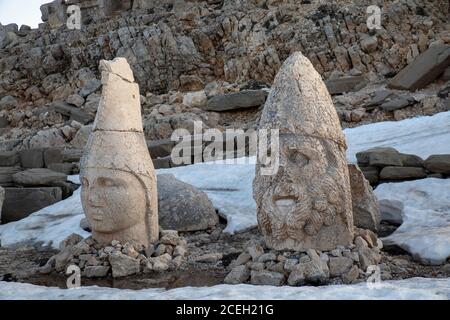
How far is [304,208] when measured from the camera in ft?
16.9

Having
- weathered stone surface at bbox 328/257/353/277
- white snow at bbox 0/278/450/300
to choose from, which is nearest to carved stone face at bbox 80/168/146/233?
white snow at bbox 0/278/450/300

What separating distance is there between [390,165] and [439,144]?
1.68 meters

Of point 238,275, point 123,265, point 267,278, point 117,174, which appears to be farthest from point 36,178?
point 267,278

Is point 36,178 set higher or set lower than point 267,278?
higher

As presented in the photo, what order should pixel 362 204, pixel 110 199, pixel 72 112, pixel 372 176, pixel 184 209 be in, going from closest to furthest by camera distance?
pixel 110 199 → pixel 362 204 → pixel 184 209 → pixel 372 176 → pixel 72 112

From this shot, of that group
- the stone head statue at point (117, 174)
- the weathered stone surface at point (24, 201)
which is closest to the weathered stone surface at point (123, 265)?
the stone head statue at point (117, 174)

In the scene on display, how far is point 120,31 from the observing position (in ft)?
82.4

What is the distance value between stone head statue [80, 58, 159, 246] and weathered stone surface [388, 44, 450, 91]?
39.0 ft

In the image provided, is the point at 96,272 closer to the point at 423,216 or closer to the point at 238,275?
the point at 238,275

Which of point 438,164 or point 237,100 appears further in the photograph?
point 237,100

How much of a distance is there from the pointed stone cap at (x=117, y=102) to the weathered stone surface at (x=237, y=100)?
12037mm

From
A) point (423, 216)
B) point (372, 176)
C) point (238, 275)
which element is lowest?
point (238, 275)

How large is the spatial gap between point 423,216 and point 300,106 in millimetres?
3146
